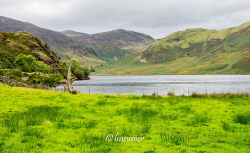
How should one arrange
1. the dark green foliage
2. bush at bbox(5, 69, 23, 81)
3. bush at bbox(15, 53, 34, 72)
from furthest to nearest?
the dark green foliage < bush at bbox(15, 53, 34, 72) < bush at bbox(5, 69, 23, 81)

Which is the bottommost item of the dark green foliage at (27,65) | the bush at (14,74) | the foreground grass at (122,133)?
the foreground grass at (122,133)

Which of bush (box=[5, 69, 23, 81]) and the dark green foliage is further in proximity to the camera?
the dark green foliage

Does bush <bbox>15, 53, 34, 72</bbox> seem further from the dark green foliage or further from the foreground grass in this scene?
the foreground grass

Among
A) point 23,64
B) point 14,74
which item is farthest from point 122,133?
point 23,64

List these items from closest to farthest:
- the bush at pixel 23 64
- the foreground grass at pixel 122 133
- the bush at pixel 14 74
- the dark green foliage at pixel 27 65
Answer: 1. the foreground grass at pixel 122 133
2. the bush at pixel 14 74
3. the bush at pixel 23 64
4. the dark green foliage at pixel 27 65

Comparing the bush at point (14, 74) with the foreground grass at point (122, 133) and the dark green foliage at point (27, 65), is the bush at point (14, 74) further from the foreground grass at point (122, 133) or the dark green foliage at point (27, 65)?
the foreground grass at point (122, 133)

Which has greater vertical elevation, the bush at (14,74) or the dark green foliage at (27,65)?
the dark green foliage at (27,65)

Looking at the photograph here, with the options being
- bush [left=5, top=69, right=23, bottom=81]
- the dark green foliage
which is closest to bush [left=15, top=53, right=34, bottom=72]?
the dark green foliage

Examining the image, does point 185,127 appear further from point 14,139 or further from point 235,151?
point 14,139

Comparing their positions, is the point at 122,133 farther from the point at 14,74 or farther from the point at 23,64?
the point at 23,64

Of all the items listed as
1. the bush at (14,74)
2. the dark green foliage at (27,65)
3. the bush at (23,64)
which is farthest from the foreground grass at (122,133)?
the dark green foliage at (27,65)

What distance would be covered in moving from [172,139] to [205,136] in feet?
8.41

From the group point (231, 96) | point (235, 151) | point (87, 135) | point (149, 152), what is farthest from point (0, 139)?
point (231, 96)

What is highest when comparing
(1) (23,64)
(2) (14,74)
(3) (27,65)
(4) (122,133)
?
(1) (23,64)
